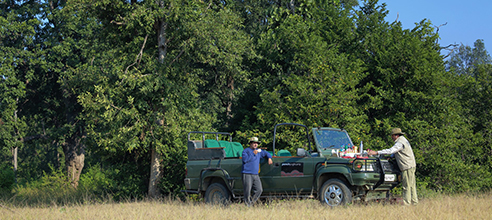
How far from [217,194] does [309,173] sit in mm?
2573

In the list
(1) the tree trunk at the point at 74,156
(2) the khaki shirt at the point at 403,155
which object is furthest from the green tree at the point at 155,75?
(1) the tree trunk at the point at 74,156

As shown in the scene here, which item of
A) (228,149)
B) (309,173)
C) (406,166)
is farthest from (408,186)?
(228,149)

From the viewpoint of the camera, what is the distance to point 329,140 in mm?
11492

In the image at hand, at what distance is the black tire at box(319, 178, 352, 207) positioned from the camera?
9.77 meters

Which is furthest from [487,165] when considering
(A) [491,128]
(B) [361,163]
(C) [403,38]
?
Answer: (B) [361,163]

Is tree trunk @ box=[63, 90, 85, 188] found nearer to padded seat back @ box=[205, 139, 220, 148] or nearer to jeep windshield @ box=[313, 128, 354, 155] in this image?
padded seat back @ box=[205, 139, 220, 148]

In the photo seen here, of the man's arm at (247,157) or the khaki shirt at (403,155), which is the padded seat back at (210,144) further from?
the khaki shirt at (403,155)

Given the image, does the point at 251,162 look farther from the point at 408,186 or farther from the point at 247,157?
the point at 408,186

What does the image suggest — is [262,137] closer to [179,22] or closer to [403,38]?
[179,22]

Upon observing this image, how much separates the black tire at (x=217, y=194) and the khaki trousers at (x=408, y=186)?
3.93m

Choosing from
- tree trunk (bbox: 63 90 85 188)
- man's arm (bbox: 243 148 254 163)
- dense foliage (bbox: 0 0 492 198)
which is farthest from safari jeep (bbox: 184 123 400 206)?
tree trunk (bbox: 63 90 85 188)

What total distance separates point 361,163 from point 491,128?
12933mm

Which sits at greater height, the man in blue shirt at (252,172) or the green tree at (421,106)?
the green tree at (421,106)

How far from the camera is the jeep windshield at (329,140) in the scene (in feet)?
36.8
